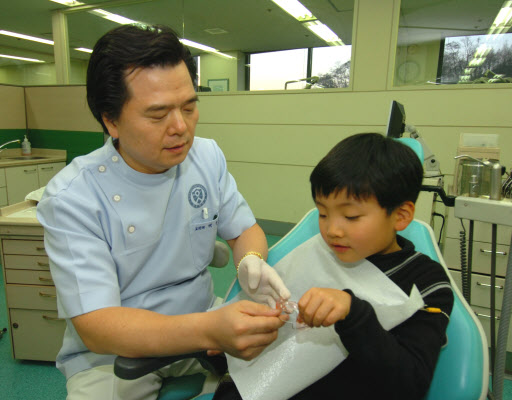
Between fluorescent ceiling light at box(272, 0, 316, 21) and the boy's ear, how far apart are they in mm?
4441

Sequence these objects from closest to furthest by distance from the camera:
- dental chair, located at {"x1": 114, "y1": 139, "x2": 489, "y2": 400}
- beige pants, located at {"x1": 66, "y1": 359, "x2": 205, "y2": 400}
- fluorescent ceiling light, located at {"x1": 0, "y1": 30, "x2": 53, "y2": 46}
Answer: dental chair, located at {"x1": 114, "y1": 139, "x2": 489, "y2": 400}, beige pants, located at {"x1": 66, "y1": 359, "x2": 205, "y2": 400}, fluorescent ceiling light, located at {"x1": 0, "y1": 30, "x2": 53, "y2": 46}

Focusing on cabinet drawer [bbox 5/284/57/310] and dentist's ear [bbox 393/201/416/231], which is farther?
cabinet drawer [bbox 5/284/57/310]

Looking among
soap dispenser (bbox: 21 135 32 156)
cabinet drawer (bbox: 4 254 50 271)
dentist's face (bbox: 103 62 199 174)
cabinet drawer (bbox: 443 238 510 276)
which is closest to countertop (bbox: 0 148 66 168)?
soap dispenser (bbox: 21 135 32 156)

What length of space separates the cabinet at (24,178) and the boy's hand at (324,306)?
345 cm

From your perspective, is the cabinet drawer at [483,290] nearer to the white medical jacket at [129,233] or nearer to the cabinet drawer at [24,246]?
the white medical jacket at [129,233]

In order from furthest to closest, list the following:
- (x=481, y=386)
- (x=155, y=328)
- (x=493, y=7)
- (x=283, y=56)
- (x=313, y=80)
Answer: (x=283, y=56), (x=313, y=80), (x=493, y=7), (x=155, y=328), (x=481, y=386)

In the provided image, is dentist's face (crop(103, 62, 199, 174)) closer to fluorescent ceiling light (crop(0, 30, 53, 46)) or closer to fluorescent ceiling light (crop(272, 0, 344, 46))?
fluorescent ceiling light (crop(272, 0, 344, 46))

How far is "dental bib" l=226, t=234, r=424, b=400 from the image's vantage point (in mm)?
695

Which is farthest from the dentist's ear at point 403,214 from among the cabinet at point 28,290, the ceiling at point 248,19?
the ceiling at point 248,19

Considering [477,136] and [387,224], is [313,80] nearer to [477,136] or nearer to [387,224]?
[477,136]

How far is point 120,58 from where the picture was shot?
0.77 metres

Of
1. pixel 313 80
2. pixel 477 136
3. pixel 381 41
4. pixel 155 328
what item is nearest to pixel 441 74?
pixel 381 41

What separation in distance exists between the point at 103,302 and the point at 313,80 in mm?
3304

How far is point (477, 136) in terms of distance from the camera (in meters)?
1.94
